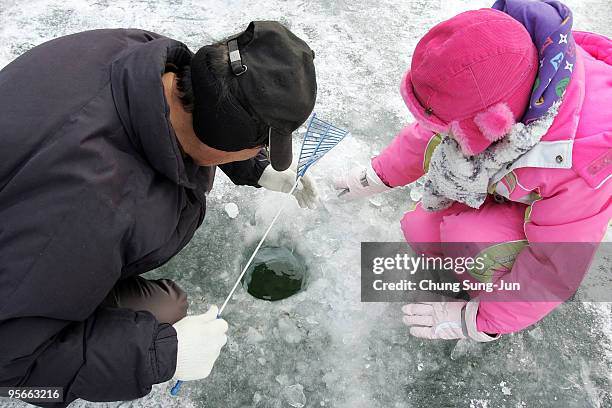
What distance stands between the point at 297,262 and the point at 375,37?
64.2 inches

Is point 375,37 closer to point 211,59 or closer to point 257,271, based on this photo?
point 257,271

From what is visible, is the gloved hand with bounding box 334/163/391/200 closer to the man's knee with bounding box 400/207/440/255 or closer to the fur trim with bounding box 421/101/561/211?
the man's knee with bounding box 400/207/440/255

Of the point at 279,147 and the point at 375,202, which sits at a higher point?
the point at 279,147

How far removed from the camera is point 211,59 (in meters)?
1.17

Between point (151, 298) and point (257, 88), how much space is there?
0.86m

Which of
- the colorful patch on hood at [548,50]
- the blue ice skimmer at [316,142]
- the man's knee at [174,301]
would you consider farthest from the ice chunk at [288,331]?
the colorful patch on hood at [548,50]

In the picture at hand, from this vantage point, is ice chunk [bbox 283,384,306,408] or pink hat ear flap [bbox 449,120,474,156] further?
ice chunk [bbox 283,384,306,408]

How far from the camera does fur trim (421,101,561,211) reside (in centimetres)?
121

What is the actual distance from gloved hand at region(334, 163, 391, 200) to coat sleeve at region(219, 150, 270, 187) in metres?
0.41

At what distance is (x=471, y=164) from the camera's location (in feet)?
4.60

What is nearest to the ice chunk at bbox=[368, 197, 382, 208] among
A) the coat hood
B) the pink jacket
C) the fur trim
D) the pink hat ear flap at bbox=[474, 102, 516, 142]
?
the fur trim

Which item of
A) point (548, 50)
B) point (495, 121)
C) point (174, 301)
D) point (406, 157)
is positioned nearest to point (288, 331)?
point (174, 301)

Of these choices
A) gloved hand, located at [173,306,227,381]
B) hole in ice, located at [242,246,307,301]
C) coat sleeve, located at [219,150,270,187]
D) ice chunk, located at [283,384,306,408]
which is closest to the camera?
gloved hand, located at [173,306,227,381]

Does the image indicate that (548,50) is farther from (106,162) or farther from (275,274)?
(275,274)
